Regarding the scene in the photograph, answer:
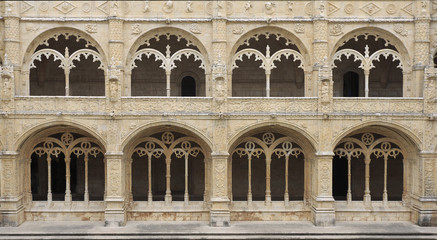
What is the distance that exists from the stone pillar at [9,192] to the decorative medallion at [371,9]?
1426 cm

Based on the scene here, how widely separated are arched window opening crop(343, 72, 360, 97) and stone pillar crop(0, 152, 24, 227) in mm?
14782

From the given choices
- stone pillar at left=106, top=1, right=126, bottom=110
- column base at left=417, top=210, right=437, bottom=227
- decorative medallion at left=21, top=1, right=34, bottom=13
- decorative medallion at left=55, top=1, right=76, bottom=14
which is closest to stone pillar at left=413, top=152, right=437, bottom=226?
column base at left=417, top=210, right=437, bottom=227

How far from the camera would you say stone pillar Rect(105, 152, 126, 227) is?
15.0 meters

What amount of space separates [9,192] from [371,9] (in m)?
15.3

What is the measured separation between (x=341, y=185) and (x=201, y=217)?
7.72 meters

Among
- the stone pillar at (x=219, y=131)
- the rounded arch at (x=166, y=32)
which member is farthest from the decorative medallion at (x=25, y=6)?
the stone pillar at (x=219, y=131)

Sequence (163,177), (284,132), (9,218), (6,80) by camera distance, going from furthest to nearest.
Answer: (163,177) < (284,132) < (9,218) < (6,80)

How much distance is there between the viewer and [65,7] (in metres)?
15.2

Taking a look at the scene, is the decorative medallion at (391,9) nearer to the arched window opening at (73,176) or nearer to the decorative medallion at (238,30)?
the decorative medallion at (238,30)

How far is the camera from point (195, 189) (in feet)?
63.0

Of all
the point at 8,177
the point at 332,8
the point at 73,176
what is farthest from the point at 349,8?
the point at 73,176

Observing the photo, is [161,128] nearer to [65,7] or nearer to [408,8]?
[65,7]

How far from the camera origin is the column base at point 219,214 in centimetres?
1506

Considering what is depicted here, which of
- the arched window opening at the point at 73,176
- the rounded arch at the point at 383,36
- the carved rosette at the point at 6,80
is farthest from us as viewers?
the arched window opening at the point at 73,176
